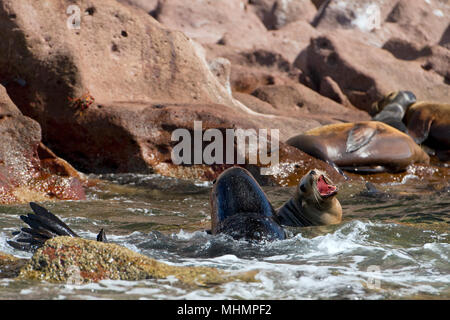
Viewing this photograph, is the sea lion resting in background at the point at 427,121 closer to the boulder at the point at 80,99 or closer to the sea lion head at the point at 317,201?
the boulder at the point at 80,99

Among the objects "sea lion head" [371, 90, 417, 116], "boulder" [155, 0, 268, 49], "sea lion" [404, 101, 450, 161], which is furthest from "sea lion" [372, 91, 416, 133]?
"boulder" [155, 0, 268, 49]

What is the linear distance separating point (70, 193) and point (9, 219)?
1622 millimetres

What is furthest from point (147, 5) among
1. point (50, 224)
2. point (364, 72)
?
point (50, 224)

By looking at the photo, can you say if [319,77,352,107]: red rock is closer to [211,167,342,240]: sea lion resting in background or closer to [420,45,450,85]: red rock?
[420,45,450,85]: red rock

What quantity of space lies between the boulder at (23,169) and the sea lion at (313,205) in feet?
9.29

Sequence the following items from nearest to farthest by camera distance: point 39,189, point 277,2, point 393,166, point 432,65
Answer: point 39,189 → point 393,166 → point 432,65 → point 277,2

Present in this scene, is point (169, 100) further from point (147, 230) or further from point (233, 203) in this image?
point (233, 203)

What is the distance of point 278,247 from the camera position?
4352 millimetres

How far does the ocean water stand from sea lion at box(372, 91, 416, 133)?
4.38m

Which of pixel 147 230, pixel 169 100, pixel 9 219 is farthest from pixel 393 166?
pixel 9 219

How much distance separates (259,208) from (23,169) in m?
3.62

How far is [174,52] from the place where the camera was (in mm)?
11695

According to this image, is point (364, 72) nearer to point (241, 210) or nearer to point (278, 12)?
point (278, 12)

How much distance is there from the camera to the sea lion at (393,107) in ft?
41.2
